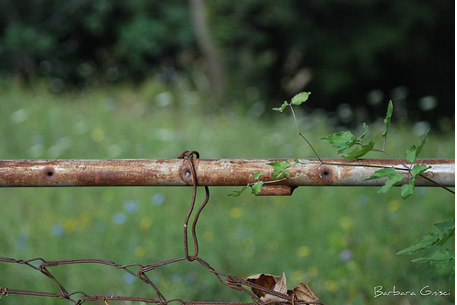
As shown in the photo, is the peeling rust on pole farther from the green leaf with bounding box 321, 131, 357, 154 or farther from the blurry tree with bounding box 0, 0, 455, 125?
the blurry tree with bounding box 0, 0, 455, 125

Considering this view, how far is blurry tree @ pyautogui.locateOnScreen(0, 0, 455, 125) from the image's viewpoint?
7.43 metres

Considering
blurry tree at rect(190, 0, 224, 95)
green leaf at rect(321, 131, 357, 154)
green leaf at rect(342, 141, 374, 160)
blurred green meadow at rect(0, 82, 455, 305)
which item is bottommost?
blurred green meadow at rect(0, 82, 455, 305)

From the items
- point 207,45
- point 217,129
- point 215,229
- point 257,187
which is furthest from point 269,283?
point 207,45

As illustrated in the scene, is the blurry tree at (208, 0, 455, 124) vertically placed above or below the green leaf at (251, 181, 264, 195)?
above

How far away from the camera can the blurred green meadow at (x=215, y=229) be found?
2.00 meters

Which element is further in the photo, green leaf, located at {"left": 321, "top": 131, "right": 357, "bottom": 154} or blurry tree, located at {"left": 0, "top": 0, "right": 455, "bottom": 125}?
blurry tree, located at {"left": 0, "top": 0, "right": 455, "bottom": 125}

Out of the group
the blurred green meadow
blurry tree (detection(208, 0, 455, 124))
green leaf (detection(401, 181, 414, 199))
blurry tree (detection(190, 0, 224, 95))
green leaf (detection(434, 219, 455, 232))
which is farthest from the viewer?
blurry tree (detection(208, 0, 455, 124))

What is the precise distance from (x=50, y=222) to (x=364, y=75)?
8.12m

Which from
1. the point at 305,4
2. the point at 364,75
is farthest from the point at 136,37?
the point at 364,75

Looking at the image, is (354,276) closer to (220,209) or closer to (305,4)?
(220,209)

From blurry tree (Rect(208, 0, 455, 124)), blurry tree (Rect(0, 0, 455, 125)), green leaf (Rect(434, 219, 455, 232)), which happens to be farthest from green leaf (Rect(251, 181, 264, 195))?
blurry tree (Rect(208, 0, 455, 124))

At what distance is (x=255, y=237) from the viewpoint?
2361mm

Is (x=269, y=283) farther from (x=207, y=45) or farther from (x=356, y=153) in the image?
(x=207, y=45)

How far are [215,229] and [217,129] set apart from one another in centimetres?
186
